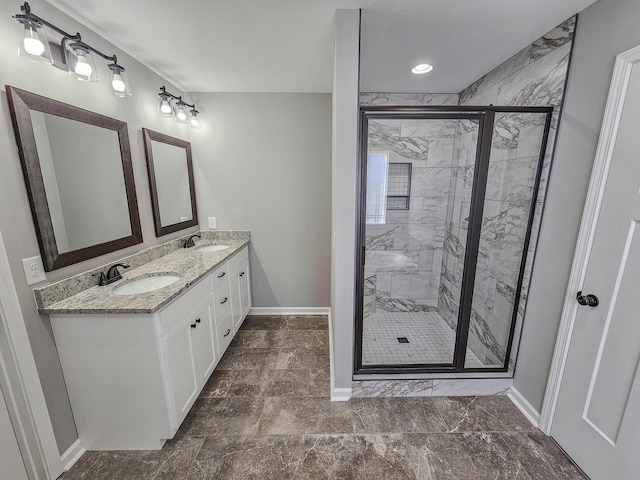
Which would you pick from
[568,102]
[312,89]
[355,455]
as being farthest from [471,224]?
[312,89]

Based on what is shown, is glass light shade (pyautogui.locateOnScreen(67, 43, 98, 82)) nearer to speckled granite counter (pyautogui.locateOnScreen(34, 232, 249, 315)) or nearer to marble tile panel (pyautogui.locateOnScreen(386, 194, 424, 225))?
speckled granite counter (pyautogui.locateOnScreen(34, 232, 249, 315))

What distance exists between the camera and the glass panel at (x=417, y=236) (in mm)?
2664

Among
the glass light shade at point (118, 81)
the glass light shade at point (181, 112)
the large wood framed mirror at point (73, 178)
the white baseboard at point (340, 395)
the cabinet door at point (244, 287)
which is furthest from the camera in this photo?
the cabinet door at point (244, 287)

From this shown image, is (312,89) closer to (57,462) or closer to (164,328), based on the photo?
(164,328)

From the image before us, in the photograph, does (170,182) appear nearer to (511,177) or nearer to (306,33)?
(306,33)

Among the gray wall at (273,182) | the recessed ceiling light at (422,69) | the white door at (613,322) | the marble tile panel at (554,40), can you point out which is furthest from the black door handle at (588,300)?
the gray wall at (273,182)

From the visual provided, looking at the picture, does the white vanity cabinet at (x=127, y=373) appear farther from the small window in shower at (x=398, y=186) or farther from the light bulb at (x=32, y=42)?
the small window in shower at (x=398, y=186)

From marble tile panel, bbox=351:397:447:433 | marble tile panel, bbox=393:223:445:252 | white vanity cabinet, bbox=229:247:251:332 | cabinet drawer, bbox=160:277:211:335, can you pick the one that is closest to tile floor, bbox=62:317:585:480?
marble tile panel, bbox=351:397:447:433

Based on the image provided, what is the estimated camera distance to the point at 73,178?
155 cm

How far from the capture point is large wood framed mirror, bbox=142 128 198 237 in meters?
2.23

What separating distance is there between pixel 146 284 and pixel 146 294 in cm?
47

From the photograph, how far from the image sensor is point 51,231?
1.40 meters

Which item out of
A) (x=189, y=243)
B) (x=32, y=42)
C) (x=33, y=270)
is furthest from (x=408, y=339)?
(x=32, y=42)

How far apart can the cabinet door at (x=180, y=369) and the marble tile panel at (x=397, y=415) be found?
1.12m
